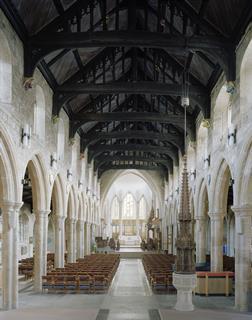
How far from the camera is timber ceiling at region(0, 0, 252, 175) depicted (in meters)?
16.5

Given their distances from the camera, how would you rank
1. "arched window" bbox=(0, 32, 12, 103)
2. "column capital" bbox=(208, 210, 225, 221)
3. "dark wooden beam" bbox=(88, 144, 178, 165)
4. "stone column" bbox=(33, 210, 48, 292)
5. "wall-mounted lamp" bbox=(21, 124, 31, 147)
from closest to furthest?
1. "arched window" bbox=(0, 32, 12, 103)
2. "wall-mounted lamp" bbox=(21, 124, 31, 147)
3. "stone column" bbox=(33, 210, 48, 292)
4. "column capital" bbox=(208, 210, 225, 221)
5. "dark wooden beam" bbox=(88, 144, 178, 165)

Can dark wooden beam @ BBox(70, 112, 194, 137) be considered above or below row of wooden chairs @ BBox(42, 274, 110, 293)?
above

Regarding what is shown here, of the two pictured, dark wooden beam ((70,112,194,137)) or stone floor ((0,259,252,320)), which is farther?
dark wooden beam ((70,112,194,137))

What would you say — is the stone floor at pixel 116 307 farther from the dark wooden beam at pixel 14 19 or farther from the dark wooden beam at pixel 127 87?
the dark wooden beam at pixel 14 19

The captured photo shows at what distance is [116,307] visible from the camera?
1659 centimetres

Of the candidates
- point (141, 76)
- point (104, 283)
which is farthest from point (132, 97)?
point (104, 283)

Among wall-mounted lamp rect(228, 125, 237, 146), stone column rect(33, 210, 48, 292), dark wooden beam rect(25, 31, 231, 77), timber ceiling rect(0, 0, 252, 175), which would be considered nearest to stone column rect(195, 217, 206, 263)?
timber ceiling rect(0, 0, 252, 175)

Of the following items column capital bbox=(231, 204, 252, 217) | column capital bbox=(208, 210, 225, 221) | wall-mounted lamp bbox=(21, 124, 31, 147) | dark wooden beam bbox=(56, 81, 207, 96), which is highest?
dark wooden beam bbox=(56, 81, 207, 96)

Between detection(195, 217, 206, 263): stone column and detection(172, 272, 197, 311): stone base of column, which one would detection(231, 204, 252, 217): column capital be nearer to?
detection(172, 272, 197, 311): stone base of column

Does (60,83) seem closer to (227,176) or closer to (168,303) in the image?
(227,176)

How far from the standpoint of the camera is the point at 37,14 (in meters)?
16.4

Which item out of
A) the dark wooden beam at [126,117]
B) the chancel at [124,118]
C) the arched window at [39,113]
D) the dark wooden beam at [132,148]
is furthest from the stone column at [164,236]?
the arched window at [39,113]

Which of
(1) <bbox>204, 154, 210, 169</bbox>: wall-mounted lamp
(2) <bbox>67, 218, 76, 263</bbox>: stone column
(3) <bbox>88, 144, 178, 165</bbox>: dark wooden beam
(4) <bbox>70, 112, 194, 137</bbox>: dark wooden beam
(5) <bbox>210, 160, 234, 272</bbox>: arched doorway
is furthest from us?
(3) <bbox>88, 144, 178, 165</bbox>: dark wooden beam

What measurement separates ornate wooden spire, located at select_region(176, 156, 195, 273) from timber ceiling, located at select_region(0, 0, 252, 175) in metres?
4.35
